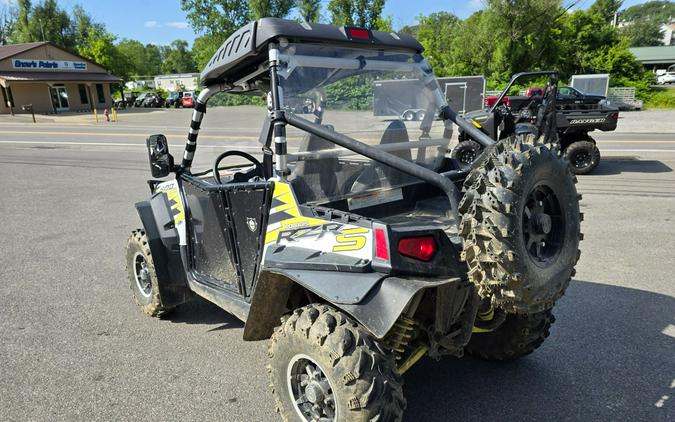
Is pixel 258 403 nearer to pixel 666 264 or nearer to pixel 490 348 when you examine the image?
pixel 490 348

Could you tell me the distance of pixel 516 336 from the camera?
3.20m

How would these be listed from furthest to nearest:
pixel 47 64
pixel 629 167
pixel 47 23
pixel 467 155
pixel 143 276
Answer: pixel 47 23
pixel 47 64
pixel 629 167
pixel 467 155
pixel 143 276

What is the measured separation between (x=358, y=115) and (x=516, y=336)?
6.03 feet

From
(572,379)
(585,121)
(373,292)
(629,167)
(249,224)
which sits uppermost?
(249,224)

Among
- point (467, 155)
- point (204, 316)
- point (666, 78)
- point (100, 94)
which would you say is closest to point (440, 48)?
point (666, 78)

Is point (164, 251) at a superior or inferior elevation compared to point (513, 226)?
inferior

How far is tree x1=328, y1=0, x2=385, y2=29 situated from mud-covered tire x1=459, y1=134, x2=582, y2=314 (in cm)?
5360

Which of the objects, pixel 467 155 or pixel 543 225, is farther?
pixel 467 155

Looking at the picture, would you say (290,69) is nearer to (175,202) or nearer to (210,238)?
(210,238)

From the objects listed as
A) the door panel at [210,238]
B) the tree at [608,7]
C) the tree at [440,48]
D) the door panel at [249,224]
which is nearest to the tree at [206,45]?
the tree at [440,48]

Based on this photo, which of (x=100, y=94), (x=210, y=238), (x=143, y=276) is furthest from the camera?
(x=100, y=94)

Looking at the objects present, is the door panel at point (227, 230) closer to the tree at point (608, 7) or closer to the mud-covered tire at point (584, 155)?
the mud-covered tire at point (584, 155)

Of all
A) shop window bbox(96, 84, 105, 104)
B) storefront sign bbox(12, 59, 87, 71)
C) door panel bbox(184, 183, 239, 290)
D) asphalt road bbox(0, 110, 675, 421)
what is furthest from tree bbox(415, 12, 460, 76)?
door panel bbox(184, 183, 239, 290)

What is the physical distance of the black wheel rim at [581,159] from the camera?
11.1 metres
